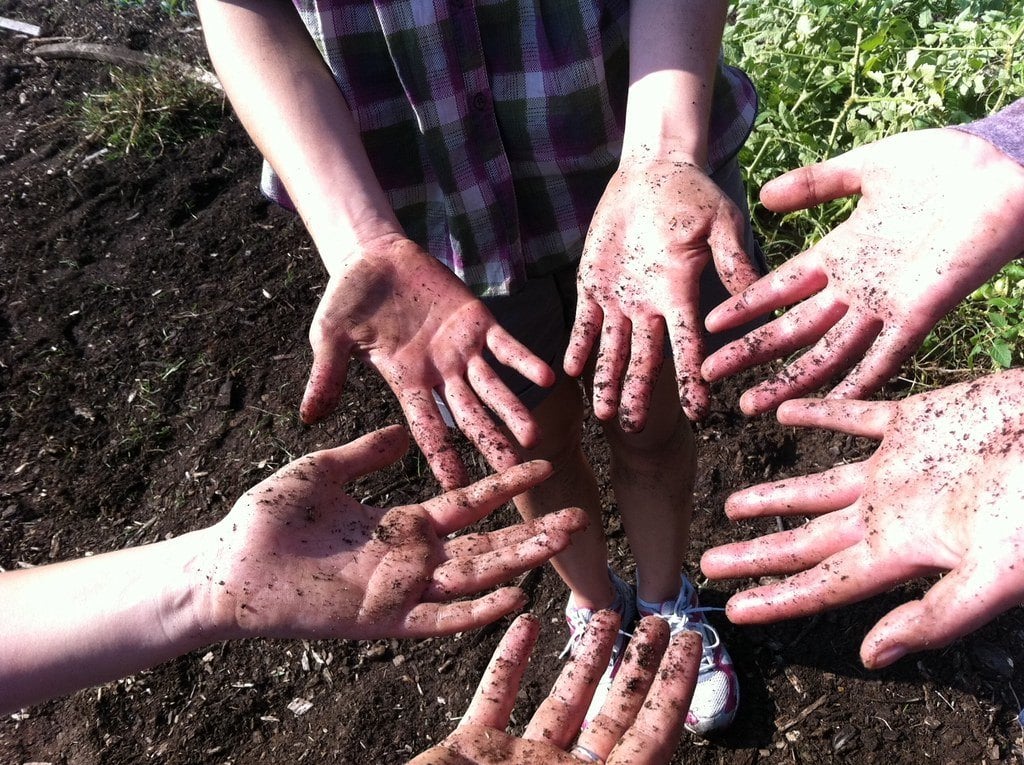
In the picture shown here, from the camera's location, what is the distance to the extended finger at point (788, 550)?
1.54m

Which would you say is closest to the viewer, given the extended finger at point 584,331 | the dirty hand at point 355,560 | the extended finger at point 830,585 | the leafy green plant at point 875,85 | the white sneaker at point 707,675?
the extended finger at point 830,585

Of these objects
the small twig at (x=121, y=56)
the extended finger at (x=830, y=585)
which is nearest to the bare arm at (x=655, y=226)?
the extended finger at (x=830, y=585)

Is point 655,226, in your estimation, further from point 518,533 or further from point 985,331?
point 985,331

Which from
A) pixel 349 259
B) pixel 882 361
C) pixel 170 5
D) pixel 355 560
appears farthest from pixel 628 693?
pixel 170 5

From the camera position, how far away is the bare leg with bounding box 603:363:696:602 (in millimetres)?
2098

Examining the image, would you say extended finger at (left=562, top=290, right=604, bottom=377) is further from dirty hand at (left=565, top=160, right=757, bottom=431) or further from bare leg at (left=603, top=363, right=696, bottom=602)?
bare leg at (left=603, top=363, right=696, bottom=602)

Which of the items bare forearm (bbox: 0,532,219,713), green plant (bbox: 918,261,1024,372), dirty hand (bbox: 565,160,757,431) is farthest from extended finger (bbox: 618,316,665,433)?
green plant (bbox: 918,261,1024,372)

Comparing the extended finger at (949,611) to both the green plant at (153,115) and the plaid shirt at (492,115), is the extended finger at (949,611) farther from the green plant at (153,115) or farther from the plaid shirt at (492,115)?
the green plant at (153,115)

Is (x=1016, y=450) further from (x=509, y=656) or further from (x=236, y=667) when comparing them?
(x=236, y=667)

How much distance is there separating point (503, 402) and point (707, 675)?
123 cm

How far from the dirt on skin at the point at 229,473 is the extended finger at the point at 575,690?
100 centimetres

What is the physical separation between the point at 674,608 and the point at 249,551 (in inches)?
54.7

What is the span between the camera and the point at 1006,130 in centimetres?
168

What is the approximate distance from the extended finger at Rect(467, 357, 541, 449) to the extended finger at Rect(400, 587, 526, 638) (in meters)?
0.30
